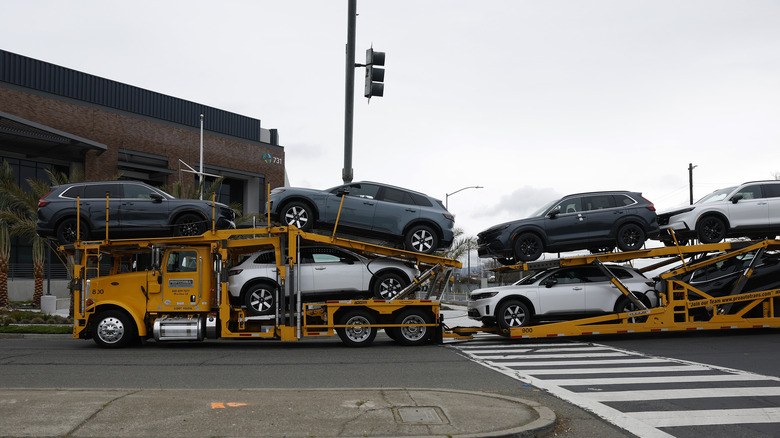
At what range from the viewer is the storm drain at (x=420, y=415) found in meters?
6.09

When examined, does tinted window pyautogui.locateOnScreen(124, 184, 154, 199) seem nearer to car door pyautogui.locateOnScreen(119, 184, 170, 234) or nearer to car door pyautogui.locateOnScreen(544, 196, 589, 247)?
car door pyautogui.locateOnScreen(119, 184, 170, 234)

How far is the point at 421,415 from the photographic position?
6.34 meters

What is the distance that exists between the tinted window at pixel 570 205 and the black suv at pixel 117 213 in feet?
25.8

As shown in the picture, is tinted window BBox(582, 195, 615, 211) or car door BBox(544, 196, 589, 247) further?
tinted window BBox(582, 195, 615, 211)

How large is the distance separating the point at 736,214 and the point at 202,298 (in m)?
12.6

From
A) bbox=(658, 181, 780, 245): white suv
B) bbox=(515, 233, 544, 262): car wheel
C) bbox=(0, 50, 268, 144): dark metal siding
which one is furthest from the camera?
bbox=(0, 50, 268, 144): dark metal siding

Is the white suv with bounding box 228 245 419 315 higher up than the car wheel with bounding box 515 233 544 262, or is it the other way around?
the car wheel with bounding box 515 233 544 262

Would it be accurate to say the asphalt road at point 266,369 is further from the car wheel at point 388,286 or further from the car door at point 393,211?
the car door at point 393,211

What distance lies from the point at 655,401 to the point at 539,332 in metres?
→ 6.59

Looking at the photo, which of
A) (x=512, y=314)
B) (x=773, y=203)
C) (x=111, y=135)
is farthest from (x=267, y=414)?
(x=111, y=135)

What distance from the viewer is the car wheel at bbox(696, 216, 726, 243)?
1499cm

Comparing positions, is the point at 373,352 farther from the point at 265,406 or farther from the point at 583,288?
the point at 265,406

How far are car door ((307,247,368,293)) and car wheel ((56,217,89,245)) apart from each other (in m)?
4.83

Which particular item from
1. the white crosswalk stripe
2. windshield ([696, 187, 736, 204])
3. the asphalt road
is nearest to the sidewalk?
the asphalt road
